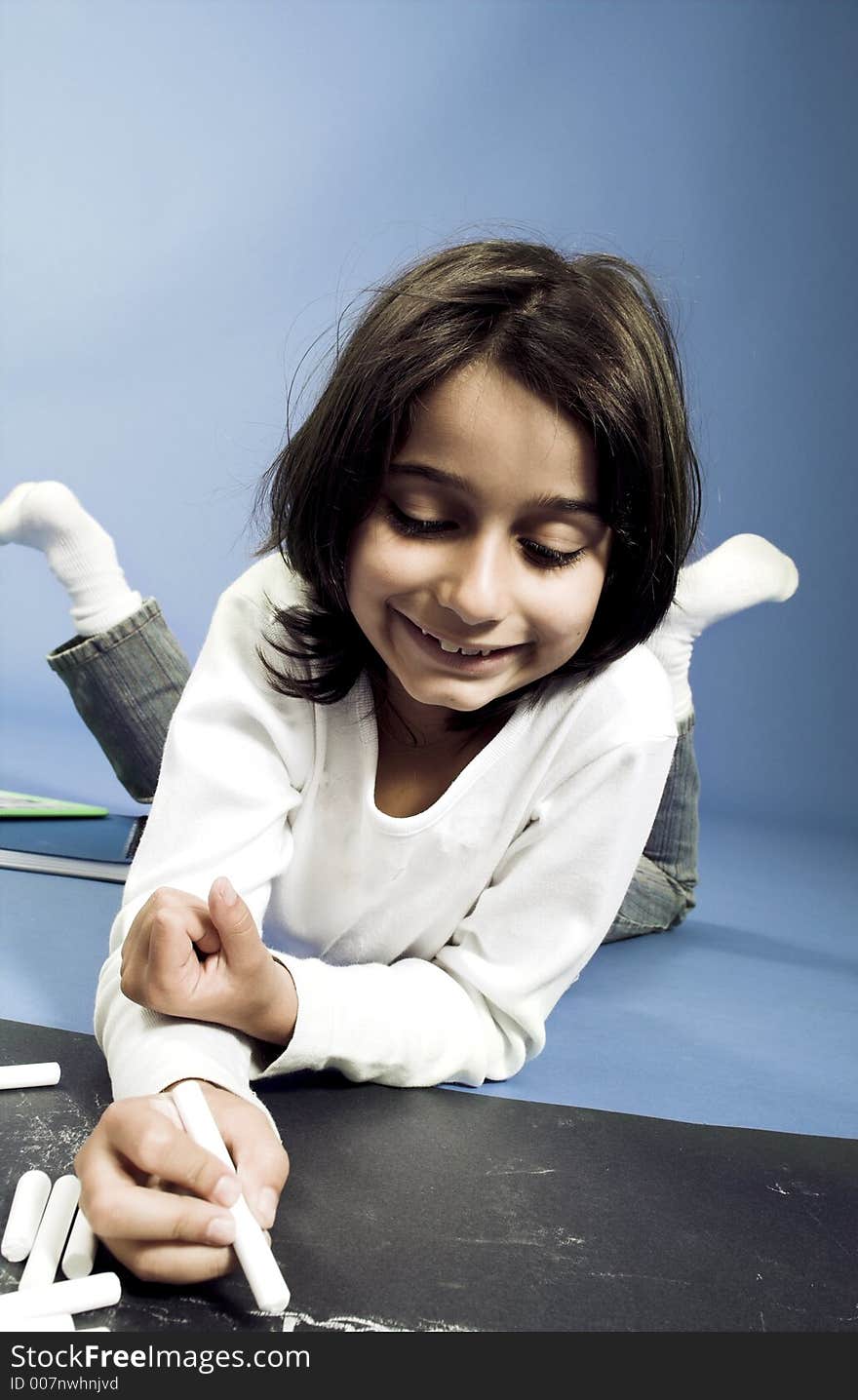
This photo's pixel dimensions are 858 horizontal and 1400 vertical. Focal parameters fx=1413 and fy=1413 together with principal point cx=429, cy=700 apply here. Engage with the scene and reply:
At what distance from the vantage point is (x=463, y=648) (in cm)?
88

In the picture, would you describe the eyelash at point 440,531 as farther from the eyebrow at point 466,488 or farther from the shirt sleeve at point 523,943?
the shirt sleeve at point 523,943

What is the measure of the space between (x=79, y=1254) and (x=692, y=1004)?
803 millimetres

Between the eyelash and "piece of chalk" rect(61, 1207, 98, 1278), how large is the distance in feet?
1.38

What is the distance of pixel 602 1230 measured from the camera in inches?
31.4

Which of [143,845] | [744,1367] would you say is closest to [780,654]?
[143,845]

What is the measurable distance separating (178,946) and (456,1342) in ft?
0.86

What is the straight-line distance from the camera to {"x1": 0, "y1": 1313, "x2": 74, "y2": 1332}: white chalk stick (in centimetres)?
63

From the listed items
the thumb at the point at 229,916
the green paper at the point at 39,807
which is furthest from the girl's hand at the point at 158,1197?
the green paper at the point at 39,807

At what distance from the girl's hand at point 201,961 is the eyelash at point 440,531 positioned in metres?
0.24

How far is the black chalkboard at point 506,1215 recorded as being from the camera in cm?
70

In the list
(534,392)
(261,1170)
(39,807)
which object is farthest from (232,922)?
(39,807)

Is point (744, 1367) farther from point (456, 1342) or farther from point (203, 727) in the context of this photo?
point (203, 727)

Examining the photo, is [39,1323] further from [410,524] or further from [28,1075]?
[410,524]

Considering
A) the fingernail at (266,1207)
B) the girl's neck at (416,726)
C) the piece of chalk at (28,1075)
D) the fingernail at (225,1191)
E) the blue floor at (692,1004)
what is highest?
the girl's neck at (416,726)
